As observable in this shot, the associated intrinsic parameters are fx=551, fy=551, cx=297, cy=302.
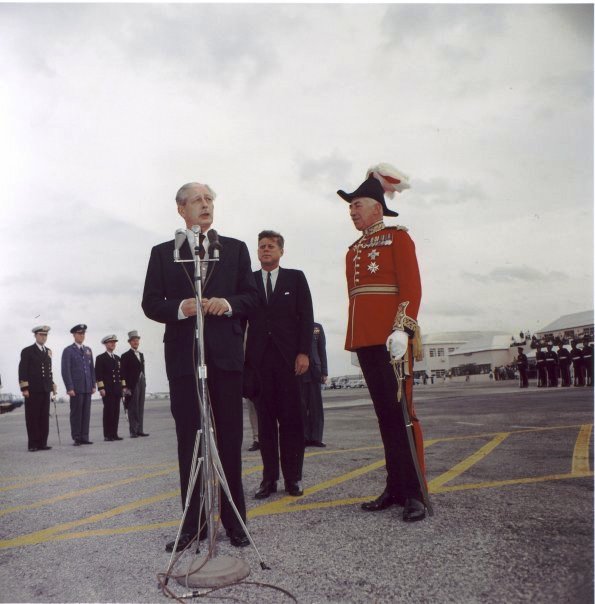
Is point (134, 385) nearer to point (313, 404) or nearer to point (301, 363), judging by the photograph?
point (313, 404)

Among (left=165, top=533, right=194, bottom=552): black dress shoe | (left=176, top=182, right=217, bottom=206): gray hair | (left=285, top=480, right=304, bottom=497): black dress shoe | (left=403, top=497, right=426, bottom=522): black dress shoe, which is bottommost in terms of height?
(left=285, top=480, right=304, bottom=497): black dress shoe

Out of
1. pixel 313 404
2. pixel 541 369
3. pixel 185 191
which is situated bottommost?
pixel 541 369

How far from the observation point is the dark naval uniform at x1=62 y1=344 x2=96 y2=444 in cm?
859

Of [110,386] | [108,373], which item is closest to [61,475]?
[110,386]

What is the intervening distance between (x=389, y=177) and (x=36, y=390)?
6893 mm

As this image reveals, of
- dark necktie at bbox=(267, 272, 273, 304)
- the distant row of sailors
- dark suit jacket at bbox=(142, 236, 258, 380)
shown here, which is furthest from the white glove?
the distant row of sailors

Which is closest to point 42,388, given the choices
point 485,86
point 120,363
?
point 120,363

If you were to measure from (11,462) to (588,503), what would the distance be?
20.6 ft

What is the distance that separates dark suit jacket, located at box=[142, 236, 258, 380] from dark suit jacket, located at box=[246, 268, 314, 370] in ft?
2.73

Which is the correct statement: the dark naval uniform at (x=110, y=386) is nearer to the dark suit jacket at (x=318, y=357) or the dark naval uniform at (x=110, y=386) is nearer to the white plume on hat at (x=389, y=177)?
the dark suit jacket at (x=318, y=357)

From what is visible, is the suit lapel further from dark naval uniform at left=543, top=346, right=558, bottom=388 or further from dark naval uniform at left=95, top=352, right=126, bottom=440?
dark naval uniform at left=543, top=346, right=558, bottom=388

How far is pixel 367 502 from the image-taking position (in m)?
3.19

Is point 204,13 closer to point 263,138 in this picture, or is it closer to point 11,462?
point 263,138

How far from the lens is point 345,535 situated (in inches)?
105
